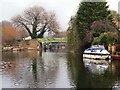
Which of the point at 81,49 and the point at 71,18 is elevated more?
the point at 71,18

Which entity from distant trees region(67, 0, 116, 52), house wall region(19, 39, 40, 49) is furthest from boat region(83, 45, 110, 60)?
house wall region(19, 39, 40, 49)

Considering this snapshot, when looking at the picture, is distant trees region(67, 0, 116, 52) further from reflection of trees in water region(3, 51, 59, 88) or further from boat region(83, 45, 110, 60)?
reflection of trees in water region(3, 51, 59, 88)

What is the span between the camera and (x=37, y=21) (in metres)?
73.4

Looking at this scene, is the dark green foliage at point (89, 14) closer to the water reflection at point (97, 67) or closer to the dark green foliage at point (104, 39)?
the dark green foliage at point (104, 39)

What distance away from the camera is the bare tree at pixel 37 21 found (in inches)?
2872

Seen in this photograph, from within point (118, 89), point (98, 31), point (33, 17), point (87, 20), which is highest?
point (33, 17)

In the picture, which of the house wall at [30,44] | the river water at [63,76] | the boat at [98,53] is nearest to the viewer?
the river water at [63,76]

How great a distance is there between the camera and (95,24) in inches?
1412

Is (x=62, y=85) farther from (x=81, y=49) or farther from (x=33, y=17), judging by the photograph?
(x=33, y=17)

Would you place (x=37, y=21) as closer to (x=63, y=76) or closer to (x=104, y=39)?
(x=104, y=39)

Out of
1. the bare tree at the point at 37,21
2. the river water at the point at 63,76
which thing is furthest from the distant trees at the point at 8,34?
the river water at the point at 63,76

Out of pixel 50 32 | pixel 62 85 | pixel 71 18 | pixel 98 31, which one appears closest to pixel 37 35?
pixel 50 32

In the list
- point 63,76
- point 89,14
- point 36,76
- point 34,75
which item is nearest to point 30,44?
point 89,14

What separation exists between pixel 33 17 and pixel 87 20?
36.4 m
